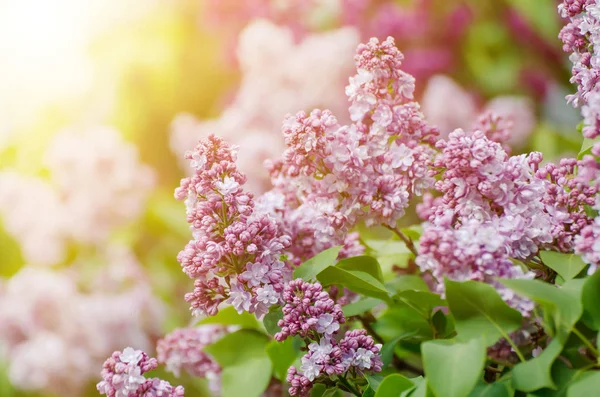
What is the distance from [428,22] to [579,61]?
110cm

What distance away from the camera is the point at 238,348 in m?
0.57

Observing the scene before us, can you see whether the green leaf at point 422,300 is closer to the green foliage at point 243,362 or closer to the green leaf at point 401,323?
the green leaf at point 401,323

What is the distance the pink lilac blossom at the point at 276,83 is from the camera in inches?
50.2

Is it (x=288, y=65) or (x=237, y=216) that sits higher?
(x=288, y=65)

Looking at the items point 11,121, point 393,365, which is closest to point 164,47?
point 11,121

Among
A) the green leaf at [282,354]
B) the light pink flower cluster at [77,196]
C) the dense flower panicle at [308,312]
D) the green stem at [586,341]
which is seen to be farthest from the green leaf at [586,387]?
the light pink flower cluster at [77,196]

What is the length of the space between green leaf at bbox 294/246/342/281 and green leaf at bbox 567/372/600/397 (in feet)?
0.51

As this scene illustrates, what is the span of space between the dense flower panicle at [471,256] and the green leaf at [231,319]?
24cm

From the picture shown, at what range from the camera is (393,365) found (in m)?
0.57

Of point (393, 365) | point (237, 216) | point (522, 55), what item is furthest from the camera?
point (522, 55)

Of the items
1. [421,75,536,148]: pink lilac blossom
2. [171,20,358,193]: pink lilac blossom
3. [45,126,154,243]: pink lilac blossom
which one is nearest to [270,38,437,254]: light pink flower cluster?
[171,20,358,193]: pink lilac blossom

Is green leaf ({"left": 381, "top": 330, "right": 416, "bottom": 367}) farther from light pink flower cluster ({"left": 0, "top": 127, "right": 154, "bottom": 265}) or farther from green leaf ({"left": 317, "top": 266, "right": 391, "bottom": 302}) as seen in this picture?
light pink flower cluster ({"left": 0, "top": 127, "right": 154, "bottom": 265})

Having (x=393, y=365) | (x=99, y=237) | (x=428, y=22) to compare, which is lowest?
→ (x=393, y=365)

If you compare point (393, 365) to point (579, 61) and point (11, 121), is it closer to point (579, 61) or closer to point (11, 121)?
point (579, 61)
